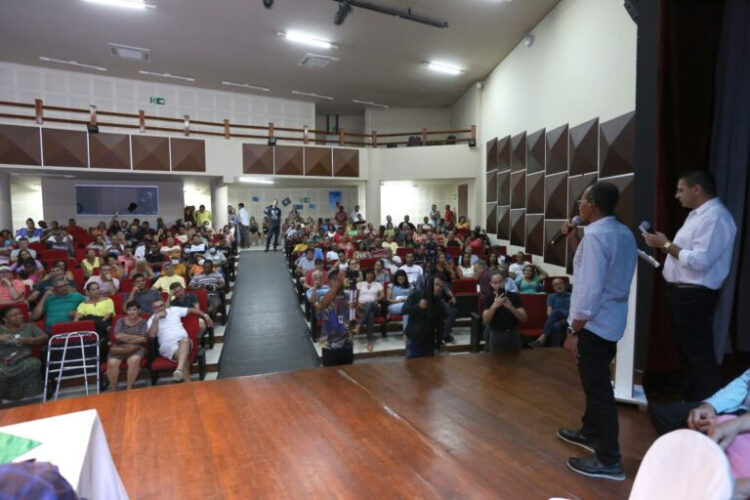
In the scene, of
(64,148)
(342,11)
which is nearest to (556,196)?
(342,11)

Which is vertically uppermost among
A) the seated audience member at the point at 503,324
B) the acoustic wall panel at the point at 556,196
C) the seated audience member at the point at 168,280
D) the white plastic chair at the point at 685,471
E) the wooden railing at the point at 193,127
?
the wooden railing at the point at 193,127

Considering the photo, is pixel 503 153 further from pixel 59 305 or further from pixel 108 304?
pixel 59 305

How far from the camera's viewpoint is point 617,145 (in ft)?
18.5

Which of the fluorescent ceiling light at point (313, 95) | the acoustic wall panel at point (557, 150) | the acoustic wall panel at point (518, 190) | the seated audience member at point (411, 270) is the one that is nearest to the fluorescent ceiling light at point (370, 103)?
the fluorescent ceiling light at point (313, 95)

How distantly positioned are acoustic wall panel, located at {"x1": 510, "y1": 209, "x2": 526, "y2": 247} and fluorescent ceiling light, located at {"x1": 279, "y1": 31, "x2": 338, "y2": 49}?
216 inches

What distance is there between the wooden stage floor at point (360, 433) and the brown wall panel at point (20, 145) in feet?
29.2

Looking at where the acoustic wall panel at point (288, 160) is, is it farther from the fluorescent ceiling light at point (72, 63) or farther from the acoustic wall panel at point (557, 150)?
the acoustic wall panel at point (557, 150)

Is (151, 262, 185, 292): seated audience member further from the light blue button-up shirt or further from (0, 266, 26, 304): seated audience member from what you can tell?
the light blue button-up shirt

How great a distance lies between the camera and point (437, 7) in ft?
25.8

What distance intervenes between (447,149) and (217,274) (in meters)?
7.92

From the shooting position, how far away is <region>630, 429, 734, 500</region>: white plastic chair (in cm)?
86

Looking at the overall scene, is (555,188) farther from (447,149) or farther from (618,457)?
(618,457)

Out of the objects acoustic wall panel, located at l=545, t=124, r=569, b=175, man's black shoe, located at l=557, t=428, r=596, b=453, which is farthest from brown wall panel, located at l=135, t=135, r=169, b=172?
man's black shoe, located at l=557, t=428, r=596, b=453

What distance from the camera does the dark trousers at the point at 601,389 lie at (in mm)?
1891
